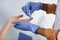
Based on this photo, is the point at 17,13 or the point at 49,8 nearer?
the point at 49,8

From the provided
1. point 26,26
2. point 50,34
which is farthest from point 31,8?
point 50,34

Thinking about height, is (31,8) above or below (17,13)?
above

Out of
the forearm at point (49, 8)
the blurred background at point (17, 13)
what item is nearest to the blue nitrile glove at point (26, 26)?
the blurred background at point (17, 13)

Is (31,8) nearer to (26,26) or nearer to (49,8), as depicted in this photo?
(49,8)

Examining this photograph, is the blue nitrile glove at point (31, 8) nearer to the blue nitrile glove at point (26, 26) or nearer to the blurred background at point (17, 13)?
the blurred background at point (17, 13)

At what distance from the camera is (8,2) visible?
1612 millimetres

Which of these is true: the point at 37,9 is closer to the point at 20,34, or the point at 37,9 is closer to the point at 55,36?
the point at 20,34

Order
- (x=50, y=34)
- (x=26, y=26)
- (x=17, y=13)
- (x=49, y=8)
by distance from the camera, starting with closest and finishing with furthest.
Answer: (x=50, y=34)
(x=26, y=26)
(x=49, y=8)
(x=17, y=13)

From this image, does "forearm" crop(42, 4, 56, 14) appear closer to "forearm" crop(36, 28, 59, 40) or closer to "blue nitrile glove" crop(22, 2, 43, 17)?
"blue nitrile glove" crop(22, 2, 43, 17)

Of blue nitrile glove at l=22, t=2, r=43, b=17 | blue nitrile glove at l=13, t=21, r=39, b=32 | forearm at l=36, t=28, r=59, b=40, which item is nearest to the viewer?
forearm at l=36, t=28, r=59, b=40

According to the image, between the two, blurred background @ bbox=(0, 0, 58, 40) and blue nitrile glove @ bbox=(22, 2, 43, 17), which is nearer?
blurred background @ bbox=(0, 0, 58, 40)

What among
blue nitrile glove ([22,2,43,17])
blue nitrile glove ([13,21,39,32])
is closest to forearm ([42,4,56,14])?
blue nitrile glove ([22,2,43,17])

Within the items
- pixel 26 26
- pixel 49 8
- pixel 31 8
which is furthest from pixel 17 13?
pixel 26 26

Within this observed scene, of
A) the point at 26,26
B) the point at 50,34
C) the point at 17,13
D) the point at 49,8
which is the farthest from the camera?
the point at 17,13
